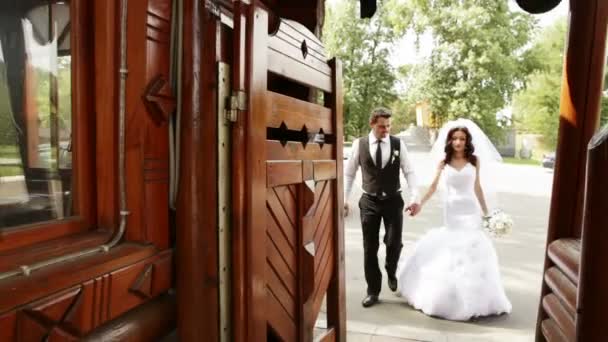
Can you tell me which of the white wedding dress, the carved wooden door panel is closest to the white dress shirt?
the white wedding dress

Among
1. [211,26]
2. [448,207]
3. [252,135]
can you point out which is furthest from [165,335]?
[448,207]

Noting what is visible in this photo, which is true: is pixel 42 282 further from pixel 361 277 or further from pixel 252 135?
pixel 361 277

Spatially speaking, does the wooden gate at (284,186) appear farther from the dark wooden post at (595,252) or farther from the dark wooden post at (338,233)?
the dark wooden post at (595,252)

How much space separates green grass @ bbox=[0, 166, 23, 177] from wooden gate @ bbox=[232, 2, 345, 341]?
76 cm

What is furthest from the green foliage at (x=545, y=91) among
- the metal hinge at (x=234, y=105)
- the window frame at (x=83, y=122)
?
the window frame at (x=83, y=122)

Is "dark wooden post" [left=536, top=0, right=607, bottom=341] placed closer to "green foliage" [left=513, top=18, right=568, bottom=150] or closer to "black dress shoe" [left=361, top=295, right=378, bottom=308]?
"black dress shoe" [left=361, top=295, right=378, bottom=308]

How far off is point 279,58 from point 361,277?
13.7 ft

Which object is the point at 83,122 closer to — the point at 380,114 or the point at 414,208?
the point at 380,114

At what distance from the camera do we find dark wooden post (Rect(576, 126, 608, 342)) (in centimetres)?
105

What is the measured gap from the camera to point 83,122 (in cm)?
154

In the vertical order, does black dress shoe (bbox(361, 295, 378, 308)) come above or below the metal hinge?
below

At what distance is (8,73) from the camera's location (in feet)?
4.40

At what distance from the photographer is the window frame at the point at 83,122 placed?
1497mm

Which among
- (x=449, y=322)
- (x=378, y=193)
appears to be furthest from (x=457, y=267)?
(x=378, y=193)
